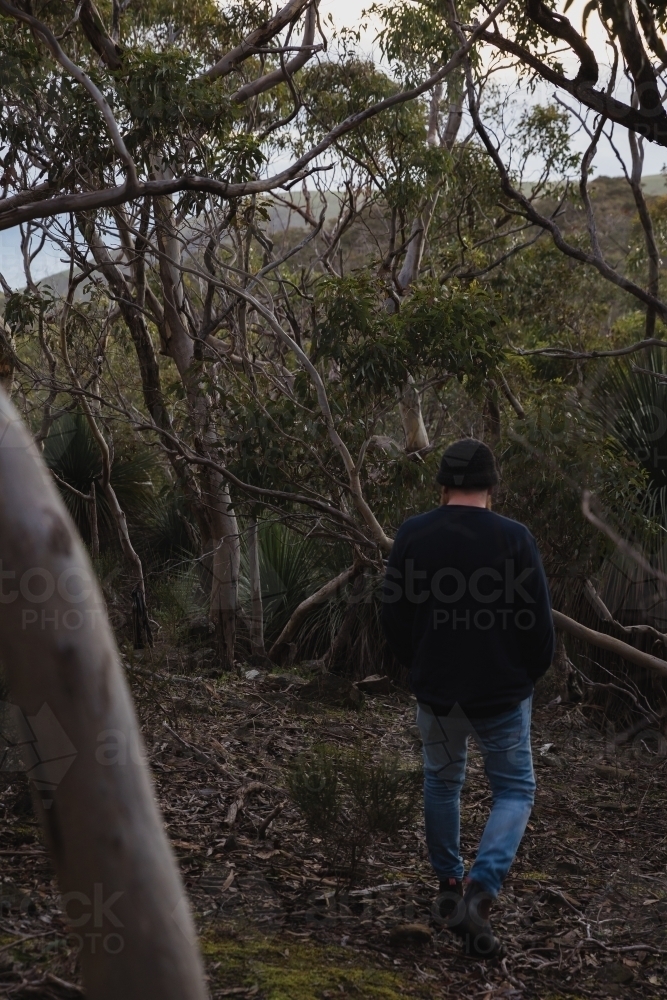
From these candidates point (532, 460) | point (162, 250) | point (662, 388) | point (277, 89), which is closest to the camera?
point (532, 460)

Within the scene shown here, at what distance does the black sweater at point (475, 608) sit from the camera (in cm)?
338

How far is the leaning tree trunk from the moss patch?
1657mm

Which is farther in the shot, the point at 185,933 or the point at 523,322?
the point at 523,322

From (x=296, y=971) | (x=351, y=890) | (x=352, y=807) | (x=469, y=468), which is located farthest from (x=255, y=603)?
(x=296, y=971)

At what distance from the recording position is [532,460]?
6805 millimetres

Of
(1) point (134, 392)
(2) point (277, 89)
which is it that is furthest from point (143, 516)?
(2) point (277, 89)

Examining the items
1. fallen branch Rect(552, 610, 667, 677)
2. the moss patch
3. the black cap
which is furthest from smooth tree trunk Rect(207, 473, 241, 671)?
the moss patch

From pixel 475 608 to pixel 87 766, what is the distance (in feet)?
6.80

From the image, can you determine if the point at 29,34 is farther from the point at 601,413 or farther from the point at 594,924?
the point at 594,924

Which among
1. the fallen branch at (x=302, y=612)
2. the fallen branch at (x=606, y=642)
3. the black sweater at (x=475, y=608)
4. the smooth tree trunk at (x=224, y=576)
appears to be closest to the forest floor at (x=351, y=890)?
the fallen branch at (x=606, y=642)

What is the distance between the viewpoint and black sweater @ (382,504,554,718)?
3.38m

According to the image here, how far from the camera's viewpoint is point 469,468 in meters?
3.54

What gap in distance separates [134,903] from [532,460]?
224 inches

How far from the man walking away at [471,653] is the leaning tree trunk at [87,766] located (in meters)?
1.97
